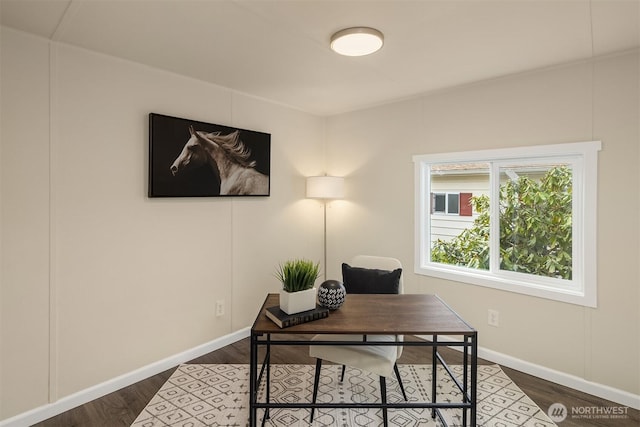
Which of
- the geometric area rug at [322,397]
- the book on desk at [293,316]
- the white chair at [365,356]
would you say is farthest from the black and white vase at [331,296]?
the geometric area rug at [322,397]

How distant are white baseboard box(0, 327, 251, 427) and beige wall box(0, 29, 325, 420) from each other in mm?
44

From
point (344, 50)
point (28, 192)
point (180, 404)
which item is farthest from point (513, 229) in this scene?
point (28, 192)

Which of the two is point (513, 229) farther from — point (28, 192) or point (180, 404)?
point (28, 192)

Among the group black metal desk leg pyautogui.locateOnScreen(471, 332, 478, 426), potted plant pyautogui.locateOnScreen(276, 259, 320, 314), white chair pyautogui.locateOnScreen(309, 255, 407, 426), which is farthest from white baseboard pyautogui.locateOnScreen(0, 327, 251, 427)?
black metal desk leg pyautogui.locateOnScreen(471, 332, 478, 426)

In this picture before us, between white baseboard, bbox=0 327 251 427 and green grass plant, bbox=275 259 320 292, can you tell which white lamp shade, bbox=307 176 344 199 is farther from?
green grass plant, bbox=275 259 320 292

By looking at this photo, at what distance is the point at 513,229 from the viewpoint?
2955mm

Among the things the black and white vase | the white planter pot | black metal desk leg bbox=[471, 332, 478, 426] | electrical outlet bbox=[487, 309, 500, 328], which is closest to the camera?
black metal desk leg bbox=[471, 332, 478, 426]

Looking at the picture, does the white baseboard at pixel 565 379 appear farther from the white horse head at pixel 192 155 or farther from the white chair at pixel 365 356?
the white horse head at pixel 192 155

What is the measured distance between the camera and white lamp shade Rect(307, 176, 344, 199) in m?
3.72

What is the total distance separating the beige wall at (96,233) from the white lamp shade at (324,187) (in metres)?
0.76

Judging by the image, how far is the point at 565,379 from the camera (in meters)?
2.55

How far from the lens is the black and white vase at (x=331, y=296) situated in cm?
191

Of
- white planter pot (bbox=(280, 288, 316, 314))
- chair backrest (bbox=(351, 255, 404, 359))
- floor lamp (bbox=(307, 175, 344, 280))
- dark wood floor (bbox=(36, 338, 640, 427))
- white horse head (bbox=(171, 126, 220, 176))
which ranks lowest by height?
dark wood floor (bbox=(36, 338, 640, 427))

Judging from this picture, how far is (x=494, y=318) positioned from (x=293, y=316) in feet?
6.80
